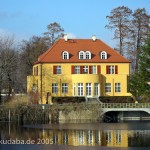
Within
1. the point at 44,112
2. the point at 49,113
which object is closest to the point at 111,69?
the point at 49,113

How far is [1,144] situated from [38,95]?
2768cm

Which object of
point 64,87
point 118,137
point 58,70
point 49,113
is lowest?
point 118,137

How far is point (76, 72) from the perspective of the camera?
57.7 metres

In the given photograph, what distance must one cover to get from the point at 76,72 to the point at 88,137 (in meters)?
25.1

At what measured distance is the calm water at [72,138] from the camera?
2793cm

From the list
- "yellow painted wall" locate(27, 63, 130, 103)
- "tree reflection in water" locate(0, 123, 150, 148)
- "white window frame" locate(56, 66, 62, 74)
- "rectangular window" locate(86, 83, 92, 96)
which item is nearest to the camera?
"tree reflection in water" locate(0, 123, 150, 148)

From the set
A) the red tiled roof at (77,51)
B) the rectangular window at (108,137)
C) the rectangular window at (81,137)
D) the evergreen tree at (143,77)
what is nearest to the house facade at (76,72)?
the red tiled roof at (77,51)

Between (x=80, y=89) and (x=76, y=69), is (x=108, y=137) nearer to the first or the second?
(x=80, y=89)

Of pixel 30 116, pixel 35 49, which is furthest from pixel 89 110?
pixel 35 49

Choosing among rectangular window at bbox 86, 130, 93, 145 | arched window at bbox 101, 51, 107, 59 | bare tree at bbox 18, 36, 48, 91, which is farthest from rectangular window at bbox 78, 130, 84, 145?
bare tree at bbox 18, 36, 48, 91

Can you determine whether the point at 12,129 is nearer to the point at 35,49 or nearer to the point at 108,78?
the point at 108,78

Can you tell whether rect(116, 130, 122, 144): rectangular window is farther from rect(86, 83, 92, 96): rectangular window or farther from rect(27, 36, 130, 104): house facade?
rect(27, 36, 130, 104): house facade

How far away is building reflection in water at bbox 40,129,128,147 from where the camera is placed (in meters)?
29.8

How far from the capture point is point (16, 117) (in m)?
46.1
